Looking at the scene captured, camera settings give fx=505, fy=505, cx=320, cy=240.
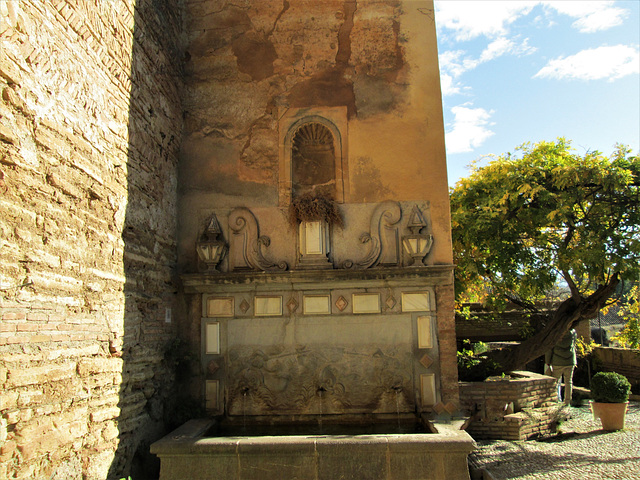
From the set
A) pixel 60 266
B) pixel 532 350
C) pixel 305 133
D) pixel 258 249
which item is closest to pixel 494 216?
pixel 532 350

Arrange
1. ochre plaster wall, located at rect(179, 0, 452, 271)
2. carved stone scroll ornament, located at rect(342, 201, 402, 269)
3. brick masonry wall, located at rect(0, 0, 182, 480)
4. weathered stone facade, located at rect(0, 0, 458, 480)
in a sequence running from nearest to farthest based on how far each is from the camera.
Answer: brick masonry wall, located at rect(0, 0, 182, 480), weathered stone facade, located at rect(0, 0, 458, 480), carved stone scroll ornament, located at rect(342, 201, 402, 269), ochre plaster wall, located at rect(179, 0, 452, 271)

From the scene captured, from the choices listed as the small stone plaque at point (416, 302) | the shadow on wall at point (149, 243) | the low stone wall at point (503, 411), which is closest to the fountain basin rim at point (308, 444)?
the shadow on wall at point (149, 243)

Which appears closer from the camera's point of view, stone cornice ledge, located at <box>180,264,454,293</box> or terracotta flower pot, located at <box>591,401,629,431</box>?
stone cornice ledge, located at <box>180,264,454,293</box>

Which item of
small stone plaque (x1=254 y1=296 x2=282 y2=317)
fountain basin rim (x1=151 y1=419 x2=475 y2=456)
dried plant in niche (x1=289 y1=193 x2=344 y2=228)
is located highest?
dried plant in niche (x1=289 y1=193 x2=344 y2=228)

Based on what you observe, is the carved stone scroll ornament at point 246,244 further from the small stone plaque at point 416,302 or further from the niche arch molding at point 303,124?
the small stone plaque at point 416,302

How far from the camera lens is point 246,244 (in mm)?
6949

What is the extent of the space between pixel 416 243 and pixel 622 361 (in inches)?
331

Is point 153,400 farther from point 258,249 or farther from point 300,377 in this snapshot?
point 258,249

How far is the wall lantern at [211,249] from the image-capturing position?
265 inches

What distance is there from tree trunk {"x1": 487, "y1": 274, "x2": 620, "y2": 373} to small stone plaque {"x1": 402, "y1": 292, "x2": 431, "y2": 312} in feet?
10.3

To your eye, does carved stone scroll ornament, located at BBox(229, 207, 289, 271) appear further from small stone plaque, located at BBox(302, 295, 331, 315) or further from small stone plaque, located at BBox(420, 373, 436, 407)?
small stone plaque, located at BBox(420, 373, 436, 407)

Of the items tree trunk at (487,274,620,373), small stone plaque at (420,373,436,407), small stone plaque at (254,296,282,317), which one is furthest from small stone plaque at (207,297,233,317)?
tree trunk at (487,274,620,373)

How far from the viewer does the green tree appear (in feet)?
25.5

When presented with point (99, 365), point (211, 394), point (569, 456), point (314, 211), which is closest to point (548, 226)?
point (569, 456)
